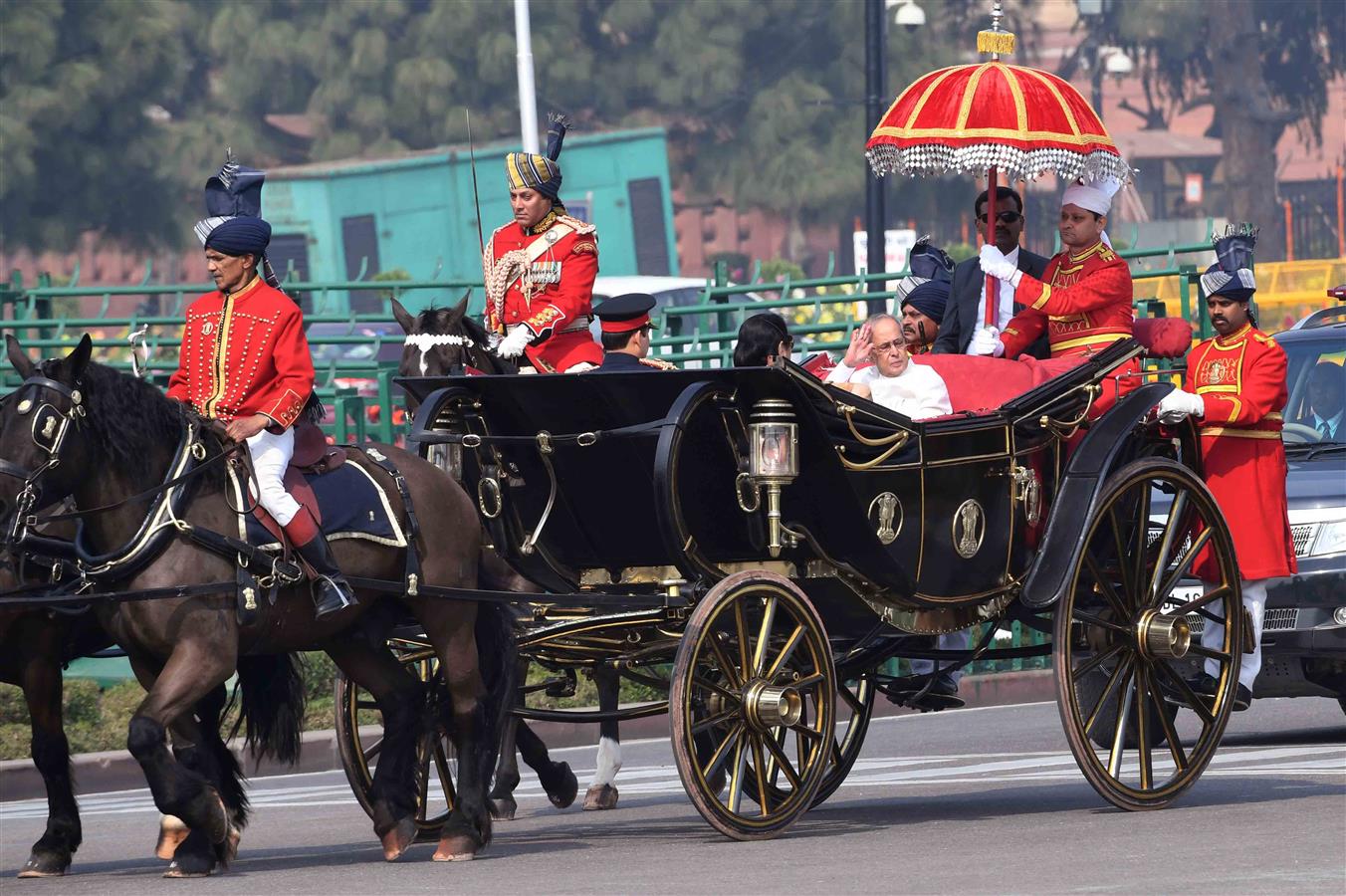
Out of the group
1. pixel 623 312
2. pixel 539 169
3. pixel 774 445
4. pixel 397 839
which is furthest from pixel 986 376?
pixel 397 839

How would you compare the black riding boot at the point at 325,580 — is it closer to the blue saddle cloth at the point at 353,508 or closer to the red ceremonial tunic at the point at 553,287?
the blue saddle cloth at the point at 353,508

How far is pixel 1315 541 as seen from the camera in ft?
41.5

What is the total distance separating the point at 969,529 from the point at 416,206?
3724 cm

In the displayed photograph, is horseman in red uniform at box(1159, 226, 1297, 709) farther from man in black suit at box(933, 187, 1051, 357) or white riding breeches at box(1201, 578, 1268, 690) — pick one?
man in black suit at box(933, 187, 1051, 357)

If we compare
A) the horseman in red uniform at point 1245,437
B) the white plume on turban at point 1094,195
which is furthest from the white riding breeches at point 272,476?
the horseman in red uniform at point 1245,437

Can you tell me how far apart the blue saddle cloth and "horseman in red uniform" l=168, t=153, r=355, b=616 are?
0.13 meters

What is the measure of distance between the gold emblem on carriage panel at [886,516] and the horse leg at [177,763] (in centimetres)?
243

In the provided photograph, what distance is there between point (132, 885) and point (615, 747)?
316 centimetres

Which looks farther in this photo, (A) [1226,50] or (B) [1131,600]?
(A) [1226,50]

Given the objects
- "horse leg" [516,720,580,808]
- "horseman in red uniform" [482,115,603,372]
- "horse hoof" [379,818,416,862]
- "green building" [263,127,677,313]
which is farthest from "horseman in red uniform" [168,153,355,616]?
"green building" [263,127,677,313]

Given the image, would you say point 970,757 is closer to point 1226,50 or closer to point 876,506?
point 876,506

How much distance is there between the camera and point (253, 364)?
368 inches

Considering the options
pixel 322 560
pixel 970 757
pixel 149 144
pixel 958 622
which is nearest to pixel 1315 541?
pixel 970 757

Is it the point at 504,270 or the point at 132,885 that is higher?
the point at 504,270
